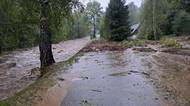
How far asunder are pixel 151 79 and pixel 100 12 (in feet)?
263

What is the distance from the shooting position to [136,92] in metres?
10.9

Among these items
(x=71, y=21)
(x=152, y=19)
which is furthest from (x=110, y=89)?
(x=152, y=19)

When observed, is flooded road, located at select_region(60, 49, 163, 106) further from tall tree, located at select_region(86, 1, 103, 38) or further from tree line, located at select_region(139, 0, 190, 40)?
tall tree, located at select_region(86, 1, 103, 38)

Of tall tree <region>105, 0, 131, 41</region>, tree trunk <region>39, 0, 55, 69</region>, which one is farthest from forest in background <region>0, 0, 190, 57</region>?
tree trunk <region>39, 0, 55, 69</region>

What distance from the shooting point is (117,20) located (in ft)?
155

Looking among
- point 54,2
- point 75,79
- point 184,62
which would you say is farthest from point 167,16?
point 75,79

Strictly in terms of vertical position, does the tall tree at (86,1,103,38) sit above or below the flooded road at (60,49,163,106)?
above

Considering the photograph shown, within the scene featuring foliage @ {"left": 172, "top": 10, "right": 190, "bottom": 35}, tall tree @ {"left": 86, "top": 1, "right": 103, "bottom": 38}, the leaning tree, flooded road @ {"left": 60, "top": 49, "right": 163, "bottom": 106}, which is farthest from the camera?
tall tree @ {"left": 86, "top": 1, "right": 103, "bottom": 38}

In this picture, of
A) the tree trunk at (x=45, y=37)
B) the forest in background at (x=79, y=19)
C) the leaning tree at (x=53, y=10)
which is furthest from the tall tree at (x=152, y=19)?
the leaning tree at (x=53, y=10)

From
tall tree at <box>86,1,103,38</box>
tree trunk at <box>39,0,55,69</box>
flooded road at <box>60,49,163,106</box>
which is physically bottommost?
flooded road at <box>60,49,163,106</box>

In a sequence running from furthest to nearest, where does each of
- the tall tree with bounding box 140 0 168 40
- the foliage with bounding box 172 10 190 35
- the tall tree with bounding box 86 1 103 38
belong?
the tall tree with bounding box 86 1 103 38, the foliage with bounding box 172 10 190 35, the tall tree with bounding box 140 0 168 40

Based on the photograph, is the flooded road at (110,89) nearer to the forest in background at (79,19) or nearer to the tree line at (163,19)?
the forest in background at (79,19)

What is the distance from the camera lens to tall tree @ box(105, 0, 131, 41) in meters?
46.9

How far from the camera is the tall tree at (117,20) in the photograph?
154 ft
